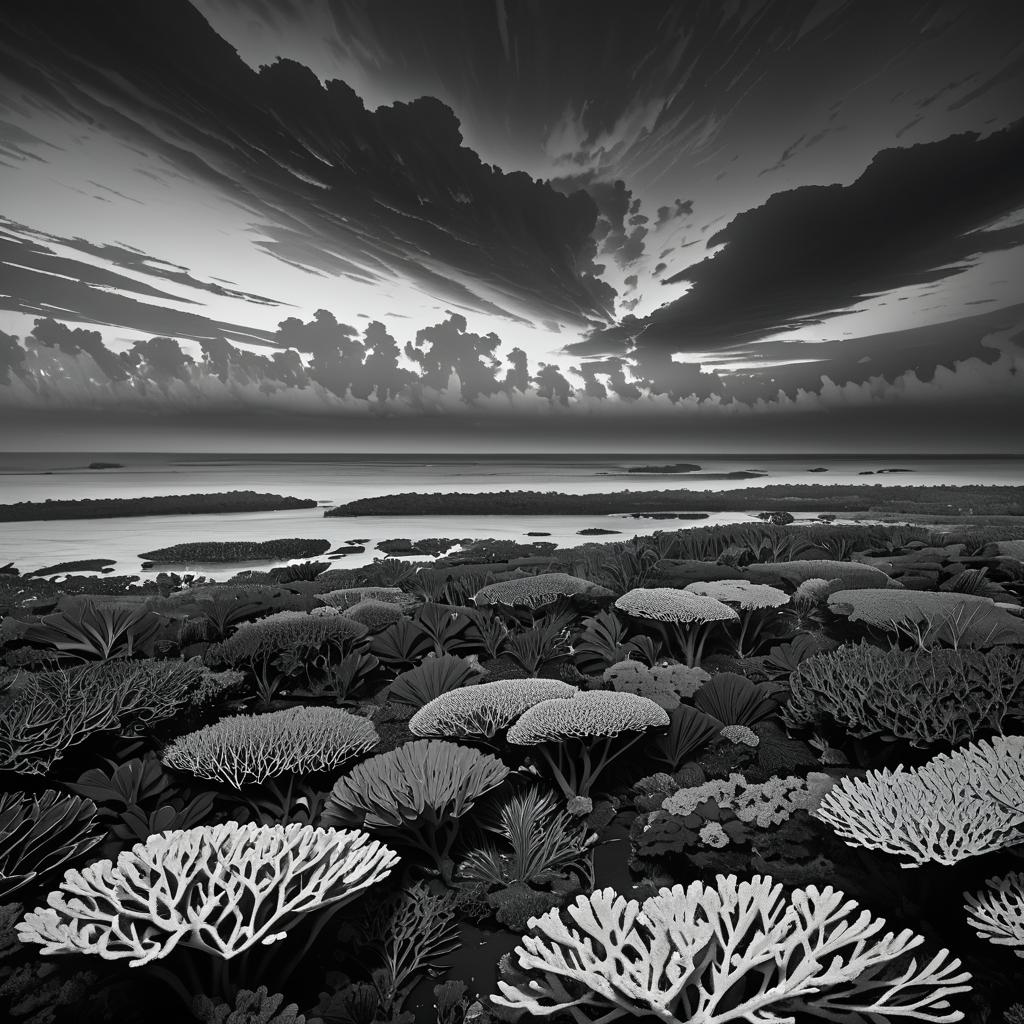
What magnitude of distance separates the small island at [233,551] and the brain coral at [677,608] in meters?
13.7

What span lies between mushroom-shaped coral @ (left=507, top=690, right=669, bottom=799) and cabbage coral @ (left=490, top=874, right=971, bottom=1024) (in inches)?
46.6

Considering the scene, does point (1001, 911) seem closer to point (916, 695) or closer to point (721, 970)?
point (721, 970)

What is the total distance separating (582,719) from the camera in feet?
9.80

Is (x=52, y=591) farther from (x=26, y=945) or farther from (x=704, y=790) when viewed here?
(x=704, y=790)

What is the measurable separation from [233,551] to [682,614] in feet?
51.6

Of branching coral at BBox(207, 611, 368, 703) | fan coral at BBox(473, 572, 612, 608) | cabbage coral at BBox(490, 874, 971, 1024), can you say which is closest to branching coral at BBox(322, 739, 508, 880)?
cabbage coral at BBox(490, 874, 971, 1024)

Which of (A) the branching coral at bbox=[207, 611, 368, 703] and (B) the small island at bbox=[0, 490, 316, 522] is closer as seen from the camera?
(A) the branching coral at bbox=[207, 611, 368, 703]

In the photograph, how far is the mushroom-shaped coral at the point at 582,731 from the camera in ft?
9.77

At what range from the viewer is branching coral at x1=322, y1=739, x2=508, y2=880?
2486mm

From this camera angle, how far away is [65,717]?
3109 mm

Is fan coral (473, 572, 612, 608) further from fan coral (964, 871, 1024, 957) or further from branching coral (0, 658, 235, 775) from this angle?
fan coral (964, 871, 1024, 957)

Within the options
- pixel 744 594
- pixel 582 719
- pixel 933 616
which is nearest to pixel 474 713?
pixel 582 719

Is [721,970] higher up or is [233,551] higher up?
[721,970]

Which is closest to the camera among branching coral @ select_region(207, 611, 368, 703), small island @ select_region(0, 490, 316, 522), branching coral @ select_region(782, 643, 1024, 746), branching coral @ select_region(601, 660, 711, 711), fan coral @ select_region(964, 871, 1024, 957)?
fan coral @ select_region(964, 871, 1024, 957)
